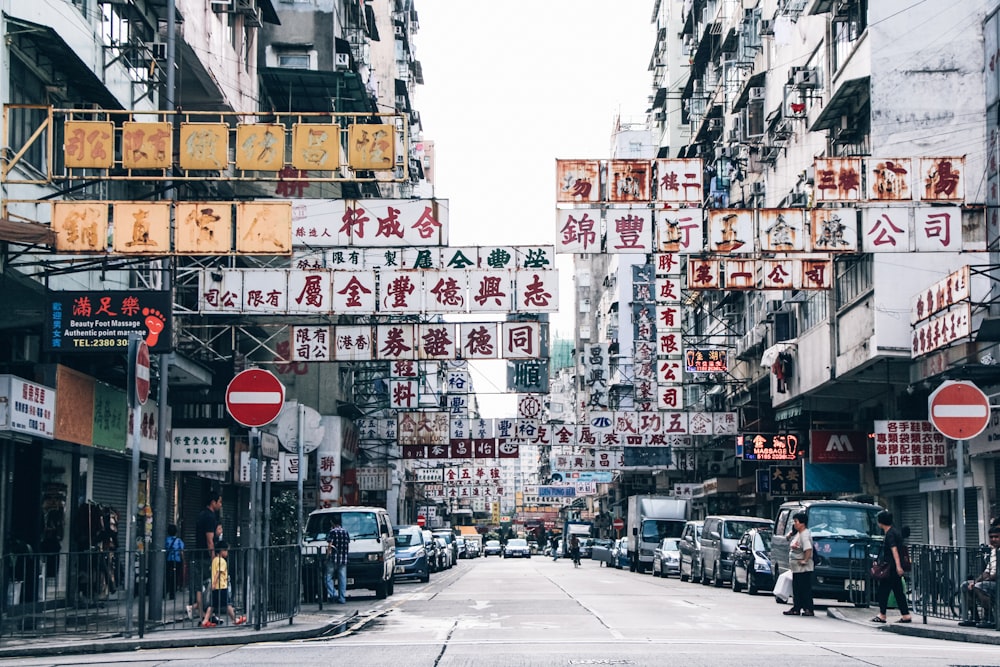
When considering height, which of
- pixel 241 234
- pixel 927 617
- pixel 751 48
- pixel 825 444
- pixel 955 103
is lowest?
pixel 927 617

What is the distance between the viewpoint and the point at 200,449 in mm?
30453

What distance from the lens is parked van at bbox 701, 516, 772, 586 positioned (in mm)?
35625

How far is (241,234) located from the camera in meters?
22.3

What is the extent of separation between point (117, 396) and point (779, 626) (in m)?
13.9

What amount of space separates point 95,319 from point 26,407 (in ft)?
5.72

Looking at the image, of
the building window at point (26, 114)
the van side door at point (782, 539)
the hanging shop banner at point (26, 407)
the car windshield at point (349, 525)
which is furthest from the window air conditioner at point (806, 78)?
the hanging shop banner at point (26, 407)

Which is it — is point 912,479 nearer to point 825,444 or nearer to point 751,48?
point 825,444

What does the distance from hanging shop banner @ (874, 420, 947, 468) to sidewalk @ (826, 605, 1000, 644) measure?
8.19 metres

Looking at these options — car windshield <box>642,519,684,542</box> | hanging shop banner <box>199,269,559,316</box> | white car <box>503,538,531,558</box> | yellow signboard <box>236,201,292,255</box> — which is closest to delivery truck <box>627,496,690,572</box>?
car windshield <box>642,519,684,542</box>

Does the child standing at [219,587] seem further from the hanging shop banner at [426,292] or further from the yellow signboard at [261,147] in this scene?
the hanging shop banner at [426,292]

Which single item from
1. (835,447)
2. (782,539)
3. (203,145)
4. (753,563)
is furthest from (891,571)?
(835,447)

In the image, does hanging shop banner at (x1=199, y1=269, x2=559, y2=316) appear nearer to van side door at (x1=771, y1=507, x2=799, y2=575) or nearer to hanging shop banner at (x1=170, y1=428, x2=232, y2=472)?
hanging shop banner at (x1=170, y1=428, x2=232, y2=472)

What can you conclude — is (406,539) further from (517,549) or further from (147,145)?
(517,549)

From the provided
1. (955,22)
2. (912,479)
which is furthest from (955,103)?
(912,479)
